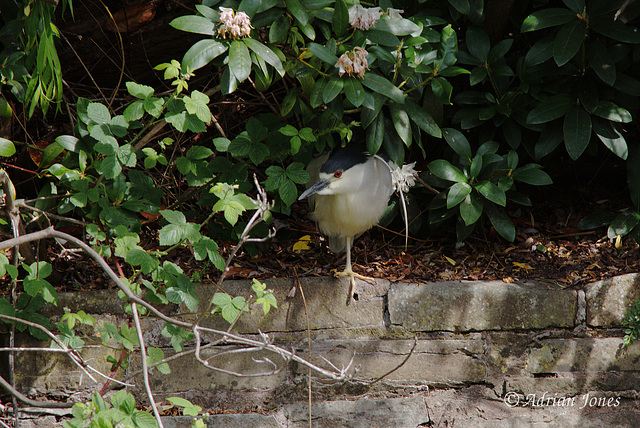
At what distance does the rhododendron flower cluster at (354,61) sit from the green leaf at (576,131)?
0.97m

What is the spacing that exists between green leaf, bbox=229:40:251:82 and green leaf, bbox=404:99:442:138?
2.40ft

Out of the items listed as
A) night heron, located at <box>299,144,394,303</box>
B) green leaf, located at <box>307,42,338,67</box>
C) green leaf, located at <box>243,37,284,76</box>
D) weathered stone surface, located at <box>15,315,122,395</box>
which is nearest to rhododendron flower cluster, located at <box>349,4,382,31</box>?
green leaf, located at <box>307,42,338,67</box>

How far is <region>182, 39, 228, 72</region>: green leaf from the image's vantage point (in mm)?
1981

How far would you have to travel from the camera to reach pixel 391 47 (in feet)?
7.44

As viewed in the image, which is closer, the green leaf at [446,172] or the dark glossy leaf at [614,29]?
the dark glossy leaf at [614,29]

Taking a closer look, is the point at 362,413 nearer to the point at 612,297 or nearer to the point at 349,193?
the point at 349,193

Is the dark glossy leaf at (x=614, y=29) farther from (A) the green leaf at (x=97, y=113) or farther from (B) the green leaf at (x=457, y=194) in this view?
(A) the green leaf at (x=97, y=113)

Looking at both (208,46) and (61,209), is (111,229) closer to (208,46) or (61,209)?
(61,209)

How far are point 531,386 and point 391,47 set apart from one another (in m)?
1.63

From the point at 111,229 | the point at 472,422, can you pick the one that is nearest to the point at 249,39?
the point at 111,229

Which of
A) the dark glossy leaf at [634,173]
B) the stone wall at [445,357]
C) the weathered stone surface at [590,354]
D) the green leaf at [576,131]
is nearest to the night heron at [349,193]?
the stone wall at [445,357]

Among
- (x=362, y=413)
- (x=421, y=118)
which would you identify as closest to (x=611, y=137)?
(x=421, y=118)

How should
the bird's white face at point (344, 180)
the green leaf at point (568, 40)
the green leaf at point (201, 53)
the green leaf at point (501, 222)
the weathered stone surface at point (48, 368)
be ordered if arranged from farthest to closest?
the green leaf at point (501, 222)
the weathered stone surface at point (48, 368)
the bird's white face at point (344, 180)
the green leaf at point (568, 40)
the green leaf at point (201, 53)

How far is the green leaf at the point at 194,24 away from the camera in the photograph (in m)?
1.98
